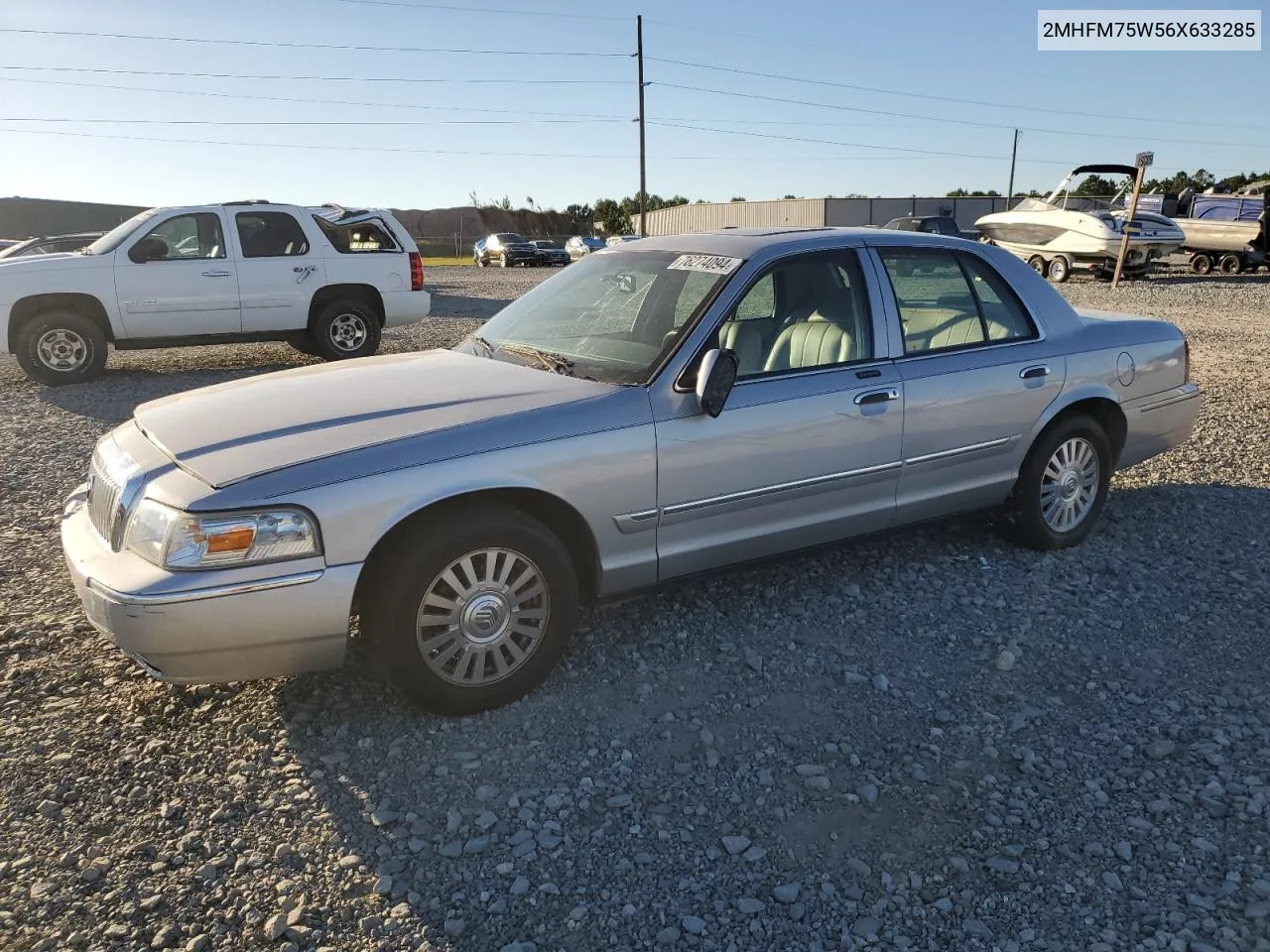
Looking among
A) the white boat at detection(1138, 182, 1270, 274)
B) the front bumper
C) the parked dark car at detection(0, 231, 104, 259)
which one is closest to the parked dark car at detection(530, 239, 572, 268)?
the white boat at detection(1138, 182, 1270, 274)

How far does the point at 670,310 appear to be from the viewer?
4043mm

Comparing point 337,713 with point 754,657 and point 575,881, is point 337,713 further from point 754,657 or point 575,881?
point 754,657

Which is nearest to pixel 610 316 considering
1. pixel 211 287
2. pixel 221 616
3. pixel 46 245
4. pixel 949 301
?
pixel 949 301

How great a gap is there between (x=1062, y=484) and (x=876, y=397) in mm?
1387

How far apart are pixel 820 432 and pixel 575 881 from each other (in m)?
2.07

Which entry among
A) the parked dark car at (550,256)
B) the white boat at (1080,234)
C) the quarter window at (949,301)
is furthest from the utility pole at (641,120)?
the quarter window at (949,301)

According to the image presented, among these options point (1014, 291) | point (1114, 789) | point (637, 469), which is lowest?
point (1114, 789)

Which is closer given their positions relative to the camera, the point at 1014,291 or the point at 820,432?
the point at 820,432

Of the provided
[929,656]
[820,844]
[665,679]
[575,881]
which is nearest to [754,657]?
[665,679]

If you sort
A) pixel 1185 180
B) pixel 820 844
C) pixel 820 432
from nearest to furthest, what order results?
pixel 820 844, pixel 820 432, pixel 1185 180

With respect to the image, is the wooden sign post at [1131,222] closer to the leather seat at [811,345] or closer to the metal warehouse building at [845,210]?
the leather seat at [811,345]

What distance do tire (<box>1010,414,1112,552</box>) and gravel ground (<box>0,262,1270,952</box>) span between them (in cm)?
20

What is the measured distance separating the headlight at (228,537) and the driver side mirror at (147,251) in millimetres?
8272

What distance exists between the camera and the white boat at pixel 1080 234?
23.2m
